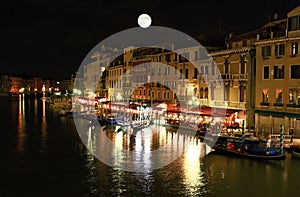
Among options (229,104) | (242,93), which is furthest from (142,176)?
(229,104)

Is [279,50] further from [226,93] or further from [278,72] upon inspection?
[226,93]

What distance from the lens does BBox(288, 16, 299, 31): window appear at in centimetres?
2442

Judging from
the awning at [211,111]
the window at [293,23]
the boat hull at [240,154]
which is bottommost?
the boat hull at [240,154]

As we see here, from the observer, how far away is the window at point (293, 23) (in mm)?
24422

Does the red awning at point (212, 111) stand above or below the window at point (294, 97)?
below

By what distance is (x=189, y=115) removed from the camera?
33.7 meters

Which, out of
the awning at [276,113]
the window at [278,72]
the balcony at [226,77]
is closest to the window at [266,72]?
the window at [278,72]

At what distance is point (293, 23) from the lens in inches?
973

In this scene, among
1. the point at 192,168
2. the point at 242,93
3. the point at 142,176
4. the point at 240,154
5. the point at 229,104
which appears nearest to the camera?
the point at 142,176

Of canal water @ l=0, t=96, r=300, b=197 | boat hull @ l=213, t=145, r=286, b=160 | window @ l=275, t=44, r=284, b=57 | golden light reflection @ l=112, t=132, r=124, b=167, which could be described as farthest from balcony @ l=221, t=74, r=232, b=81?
golden light reflection @ l=112, t=132, r=124, b=167

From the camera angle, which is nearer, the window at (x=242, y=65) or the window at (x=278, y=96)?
the window at (x=278, y=96)

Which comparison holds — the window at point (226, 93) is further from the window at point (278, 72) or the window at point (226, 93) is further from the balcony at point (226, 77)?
the window at point (278, 72)

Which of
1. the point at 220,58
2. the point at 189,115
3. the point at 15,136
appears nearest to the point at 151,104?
the point at 189,115

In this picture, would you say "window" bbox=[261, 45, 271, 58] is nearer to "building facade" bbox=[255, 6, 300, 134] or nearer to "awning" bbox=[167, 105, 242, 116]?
"building facade" bbox=[255, 6, 300, 134]
